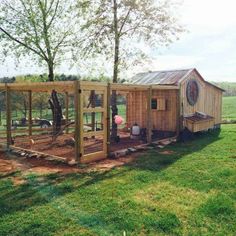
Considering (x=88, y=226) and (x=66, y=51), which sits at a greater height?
(x=66, y=51)

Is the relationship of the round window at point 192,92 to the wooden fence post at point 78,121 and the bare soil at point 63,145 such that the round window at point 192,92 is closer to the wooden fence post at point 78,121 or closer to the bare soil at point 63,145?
the bare soil at point 63,145

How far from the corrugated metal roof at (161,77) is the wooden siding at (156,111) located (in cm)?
55

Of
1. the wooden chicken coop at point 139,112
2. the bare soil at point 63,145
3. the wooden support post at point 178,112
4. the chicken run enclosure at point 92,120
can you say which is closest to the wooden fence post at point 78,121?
the chicken run enclosure at point 92,120

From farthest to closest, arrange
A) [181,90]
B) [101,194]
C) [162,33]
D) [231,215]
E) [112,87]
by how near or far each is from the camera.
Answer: [162,33] < [181,90] < [112,87] < [101,194] < [231,215]

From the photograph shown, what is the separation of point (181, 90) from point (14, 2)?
30.4 feet

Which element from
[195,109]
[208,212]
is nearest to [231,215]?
[208,212]

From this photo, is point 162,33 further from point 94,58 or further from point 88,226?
point 88,226

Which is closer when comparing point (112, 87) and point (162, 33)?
point (112, 87)

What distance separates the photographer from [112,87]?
10.4 meters

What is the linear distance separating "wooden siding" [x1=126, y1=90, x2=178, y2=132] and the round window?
107 cm

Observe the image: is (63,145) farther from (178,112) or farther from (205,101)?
(205,101)

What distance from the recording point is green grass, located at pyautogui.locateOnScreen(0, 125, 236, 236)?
5023 mm

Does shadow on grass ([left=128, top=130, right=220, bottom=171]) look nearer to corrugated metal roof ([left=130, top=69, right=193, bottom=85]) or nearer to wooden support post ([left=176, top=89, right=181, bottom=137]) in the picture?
wooden support post ([left=176, top=89, right=181, bottom=137])

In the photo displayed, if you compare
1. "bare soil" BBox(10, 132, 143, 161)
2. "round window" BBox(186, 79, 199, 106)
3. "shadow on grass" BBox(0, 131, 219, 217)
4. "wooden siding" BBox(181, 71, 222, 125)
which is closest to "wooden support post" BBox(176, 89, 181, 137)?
"wooden siding" BBox(181, 71, 222, 125)
